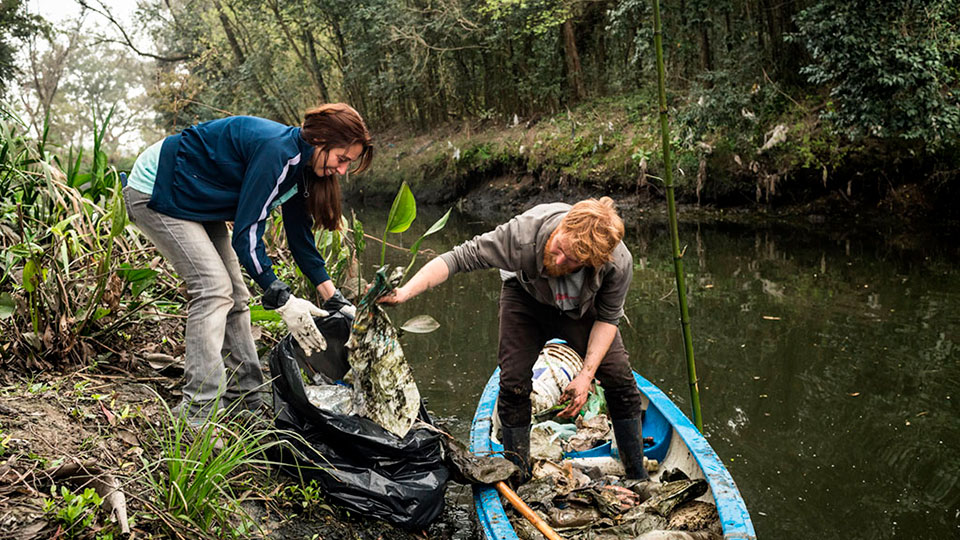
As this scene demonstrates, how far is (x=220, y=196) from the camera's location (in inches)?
103

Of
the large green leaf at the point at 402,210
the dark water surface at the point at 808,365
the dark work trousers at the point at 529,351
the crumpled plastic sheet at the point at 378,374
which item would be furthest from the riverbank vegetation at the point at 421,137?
the dark water surface at the point at 808,365

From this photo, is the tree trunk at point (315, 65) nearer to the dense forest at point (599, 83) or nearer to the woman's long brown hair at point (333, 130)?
the dense forest at point (599, 83)

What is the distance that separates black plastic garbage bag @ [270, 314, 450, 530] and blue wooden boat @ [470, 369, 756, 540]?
24cm

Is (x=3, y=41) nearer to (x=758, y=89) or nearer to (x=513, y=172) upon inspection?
(x=513, y=172)

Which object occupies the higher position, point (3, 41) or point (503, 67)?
point (3, 41)

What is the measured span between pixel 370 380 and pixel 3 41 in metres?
15.5

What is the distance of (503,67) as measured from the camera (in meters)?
17.0

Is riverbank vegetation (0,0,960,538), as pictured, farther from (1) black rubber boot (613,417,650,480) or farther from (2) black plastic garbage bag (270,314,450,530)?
(1) black rubber boot (613,417,650,480)

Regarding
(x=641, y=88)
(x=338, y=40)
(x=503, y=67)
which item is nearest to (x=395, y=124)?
(x=338, y=40)

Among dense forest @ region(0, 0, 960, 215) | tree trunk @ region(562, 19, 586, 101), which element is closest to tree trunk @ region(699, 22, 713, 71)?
dense forest @ region(0, 0, 960, 215)

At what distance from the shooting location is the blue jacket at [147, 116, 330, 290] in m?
2.46

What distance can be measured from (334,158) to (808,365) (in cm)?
394

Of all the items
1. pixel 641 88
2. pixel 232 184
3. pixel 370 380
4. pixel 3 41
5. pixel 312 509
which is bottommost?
pixel 312 509

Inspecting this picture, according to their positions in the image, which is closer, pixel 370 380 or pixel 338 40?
pixel 370 380
